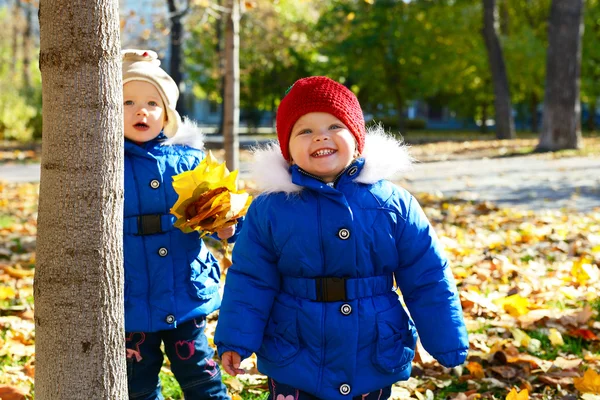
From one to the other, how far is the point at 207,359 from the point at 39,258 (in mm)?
987

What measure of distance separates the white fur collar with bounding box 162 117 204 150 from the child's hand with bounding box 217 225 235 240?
0.43 m

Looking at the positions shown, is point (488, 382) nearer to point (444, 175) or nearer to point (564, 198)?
point (564, 198)

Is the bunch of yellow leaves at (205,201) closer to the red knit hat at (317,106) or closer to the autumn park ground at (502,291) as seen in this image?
the red knit hat at (317,106)

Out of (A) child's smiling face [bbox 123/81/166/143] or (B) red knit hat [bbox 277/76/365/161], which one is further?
(A) child's smiling face [bbox 123/81/166/143]

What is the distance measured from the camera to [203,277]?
3.03m

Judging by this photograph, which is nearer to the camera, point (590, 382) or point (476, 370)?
point (590, 382)

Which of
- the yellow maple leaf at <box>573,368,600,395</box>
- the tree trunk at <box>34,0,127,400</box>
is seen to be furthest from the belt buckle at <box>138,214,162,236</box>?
the yellow maple leaf at <box>573,368,600,395</box>

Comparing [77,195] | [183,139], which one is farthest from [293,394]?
[183,139]

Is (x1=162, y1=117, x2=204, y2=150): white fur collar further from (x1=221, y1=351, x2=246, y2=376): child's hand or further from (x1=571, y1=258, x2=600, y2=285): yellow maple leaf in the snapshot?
(x1=571, y1=258, x2=600, y2=285): yellow maple leaf

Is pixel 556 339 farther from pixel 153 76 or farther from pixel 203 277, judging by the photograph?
pixel 153 76

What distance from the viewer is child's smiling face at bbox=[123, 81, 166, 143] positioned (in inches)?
119

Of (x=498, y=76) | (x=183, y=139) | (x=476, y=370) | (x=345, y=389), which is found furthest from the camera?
(x=498, y=76)

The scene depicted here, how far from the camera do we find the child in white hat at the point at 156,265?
9.56 ft

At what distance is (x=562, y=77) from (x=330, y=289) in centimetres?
1503
